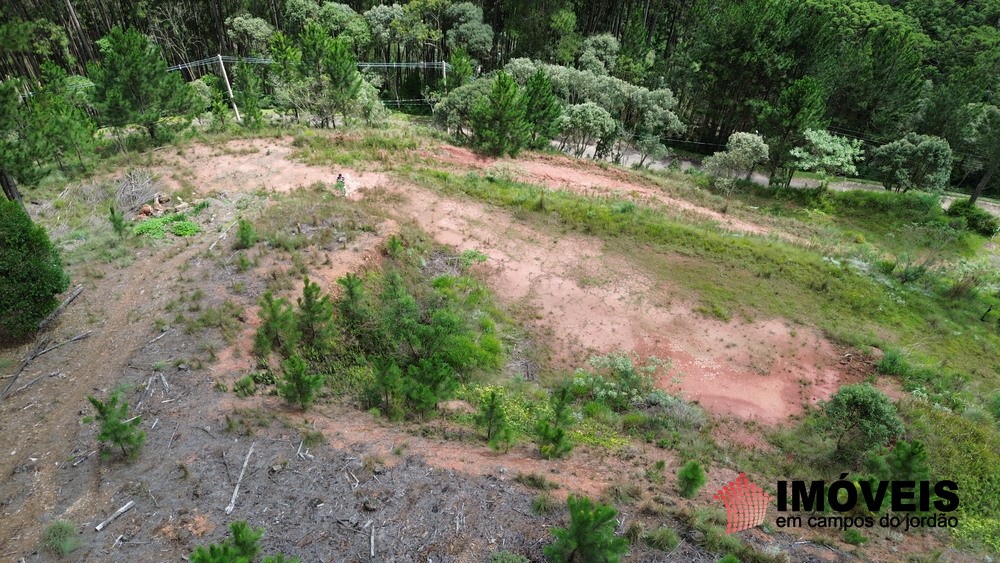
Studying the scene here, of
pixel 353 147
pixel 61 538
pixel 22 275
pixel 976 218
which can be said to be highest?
pixel 22 275

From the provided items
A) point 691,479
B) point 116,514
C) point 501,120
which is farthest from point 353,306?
point 501,120

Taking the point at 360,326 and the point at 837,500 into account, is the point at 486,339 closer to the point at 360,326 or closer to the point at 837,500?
the point at 360,326

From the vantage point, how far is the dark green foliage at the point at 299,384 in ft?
29.8

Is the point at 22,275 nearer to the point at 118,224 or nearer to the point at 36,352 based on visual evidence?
the point at 36,352

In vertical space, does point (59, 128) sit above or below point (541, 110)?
above

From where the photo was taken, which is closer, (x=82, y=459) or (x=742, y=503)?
(x=82, y=459)

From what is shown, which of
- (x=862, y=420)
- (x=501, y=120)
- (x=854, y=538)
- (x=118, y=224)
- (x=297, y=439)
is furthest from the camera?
(x=501, y=120)

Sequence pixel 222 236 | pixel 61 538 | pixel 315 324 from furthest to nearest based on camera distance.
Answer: pixel 222 236, pixel 315 324, pixel 61 538

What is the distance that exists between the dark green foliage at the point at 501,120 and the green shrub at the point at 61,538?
77.0ft

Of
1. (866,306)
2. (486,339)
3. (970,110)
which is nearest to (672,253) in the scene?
(866,306)

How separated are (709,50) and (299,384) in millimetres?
38752

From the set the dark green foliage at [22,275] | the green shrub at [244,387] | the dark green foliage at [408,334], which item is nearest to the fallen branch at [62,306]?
the dark green foliage at [22,275]

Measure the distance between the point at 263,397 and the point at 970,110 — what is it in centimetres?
4639

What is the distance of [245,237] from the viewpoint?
14.7m
